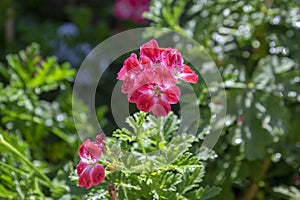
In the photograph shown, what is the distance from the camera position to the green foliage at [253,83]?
1.67m

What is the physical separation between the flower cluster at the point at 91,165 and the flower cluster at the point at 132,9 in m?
1.44

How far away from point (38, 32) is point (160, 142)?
1420mm

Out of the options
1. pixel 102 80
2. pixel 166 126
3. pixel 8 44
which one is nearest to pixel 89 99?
pixel 102 80

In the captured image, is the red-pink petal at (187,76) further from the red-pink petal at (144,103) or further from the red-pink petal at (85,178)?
Result: the red-pink petal at (85,178)

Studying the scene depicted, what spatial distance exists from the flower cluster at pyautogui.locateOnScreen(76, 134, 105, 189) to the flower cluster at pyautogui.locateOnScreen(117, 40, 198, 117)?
0.37 ft

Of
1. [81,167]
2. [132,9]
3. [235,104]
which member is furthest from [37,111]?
[132,9]

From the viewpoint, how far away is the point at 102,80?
2447 millimetres

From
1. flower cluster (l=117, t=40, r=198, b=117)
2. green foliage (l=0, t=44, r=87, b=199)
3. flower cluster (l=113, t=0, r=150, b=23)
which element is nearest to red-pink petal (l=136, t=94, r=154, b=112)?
flower cluster (l=117, t=40, r=198, b=117)

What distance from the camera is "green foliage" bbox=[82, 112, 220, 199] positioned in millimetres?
1168

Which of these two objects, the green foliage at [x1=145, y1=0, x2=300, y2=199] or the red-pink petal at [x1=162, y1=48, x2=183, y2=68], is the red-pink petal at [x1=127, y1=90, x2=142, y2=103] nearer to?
the red-pink petal at [x1=162, y1=48, x2=183, y2=68]

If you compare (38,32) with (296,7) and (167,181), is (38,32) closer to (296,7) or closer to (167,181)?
(296,7)

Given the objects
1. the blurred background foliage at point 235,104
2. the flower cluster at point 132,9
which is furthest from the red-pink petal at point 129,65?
the flower cluster at point 132,9

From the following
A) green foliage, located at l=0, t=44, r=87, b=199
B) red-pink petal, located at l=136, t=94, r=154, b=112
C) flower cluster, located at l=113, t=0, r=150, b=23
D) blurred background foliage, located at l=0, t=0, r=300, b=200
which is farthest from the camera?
flower cluster, located at l=113, t=0, r=150, b=23

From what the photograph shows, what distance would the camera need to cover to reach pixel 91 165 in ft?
3.76
